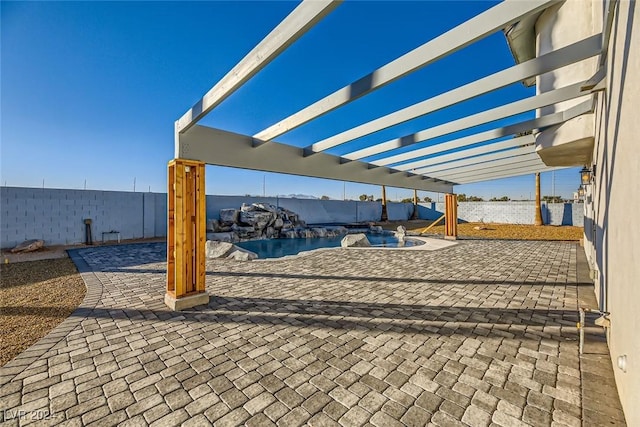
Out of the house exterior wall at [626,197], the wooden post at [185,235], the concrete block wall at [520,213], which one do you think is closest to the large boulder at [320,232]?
the wooden post at [185,235]

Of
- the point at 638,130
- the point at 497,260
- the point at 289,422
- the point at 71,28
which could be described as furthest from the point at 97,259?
the point at 497,260

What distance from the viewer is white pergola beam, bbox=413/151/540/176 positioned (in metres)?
7.38

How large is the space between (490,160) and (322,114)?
631 cm

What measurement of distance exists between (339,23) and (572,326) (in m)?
5.76

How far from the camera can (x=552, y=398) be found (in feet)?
6.70

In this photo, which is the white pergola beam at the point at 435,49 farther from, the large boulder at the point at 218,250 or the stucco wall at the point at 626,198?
the large boulder at the point at 218,250

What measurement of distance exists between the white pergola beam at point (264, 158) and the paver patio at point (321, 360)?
2.42m

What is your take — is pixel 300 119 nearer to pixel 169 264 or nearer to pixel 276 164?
pixel 276 164

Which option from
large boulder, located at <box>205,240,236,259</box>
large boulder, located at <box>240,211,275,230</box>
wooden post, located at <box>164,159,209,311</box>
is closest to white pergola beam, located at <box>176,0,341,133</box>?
wooden post, located at <box>164,159,209,311</box>

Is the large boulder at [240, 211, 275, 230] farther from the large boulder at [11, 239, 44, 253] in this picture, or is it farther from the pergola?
the pergola

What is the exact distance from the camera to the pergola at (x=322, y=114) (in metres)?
2.77

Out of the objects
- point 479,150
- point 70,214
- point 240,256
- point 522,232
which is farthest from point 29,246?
point 522,232

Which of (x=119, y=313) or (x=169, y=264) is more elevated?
(x=169, y=264)

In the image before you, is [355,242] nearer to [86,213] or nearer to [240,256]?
[240,256]
